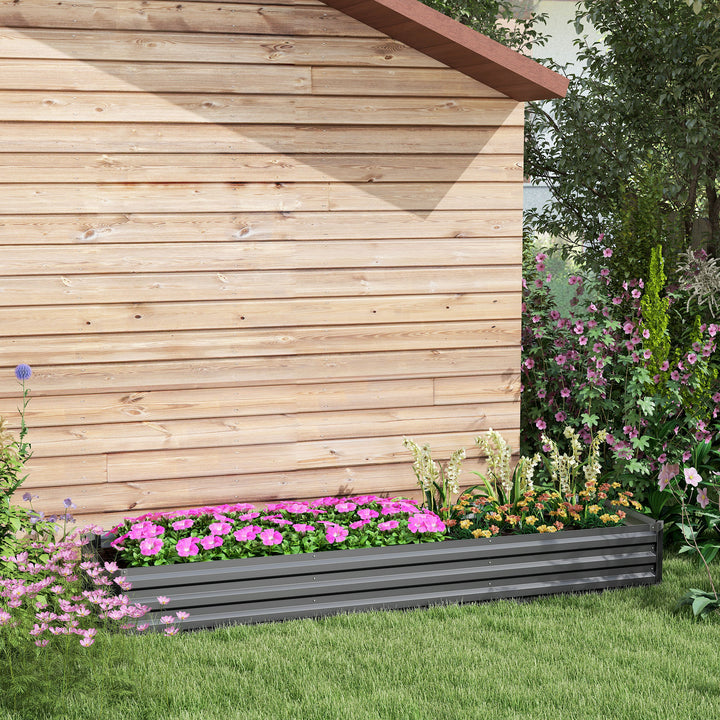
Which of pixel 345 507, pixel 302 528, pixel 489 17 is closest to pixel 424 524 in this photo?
pixel 345 507

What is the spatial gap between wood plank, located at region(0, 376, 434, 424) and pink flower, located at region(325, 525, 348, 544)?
81 cm

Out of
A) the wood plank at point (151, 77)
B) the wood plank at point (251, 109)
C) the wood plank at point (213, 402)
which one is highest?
the wood plank at point (151, 77)

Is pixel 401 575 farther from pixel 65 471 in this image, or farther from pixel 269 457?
pixel 65 471

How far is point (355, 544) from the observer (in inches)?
187

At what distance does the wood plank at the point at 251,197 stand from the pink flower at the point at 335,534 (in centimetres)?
182

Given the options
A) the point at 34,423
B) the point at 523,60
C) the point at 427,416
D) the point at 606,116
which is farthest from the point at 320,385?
the point at 606,116

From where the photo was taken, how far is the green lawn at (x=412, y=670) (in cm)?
354

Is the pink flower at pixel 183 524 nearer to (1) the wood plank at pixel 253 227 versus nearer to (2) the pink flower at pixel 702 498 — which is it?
(1) the wood plank at pixel 253 227

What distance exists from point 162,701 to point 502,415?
9.26 ft

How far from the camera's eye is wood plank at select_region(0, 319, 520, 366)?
16.0 feet

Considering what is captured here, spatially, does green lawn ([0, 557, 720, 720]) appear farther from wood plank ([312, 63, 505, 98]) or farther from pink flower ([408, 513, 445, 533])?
wood plank ([312, 63, 505, 98])

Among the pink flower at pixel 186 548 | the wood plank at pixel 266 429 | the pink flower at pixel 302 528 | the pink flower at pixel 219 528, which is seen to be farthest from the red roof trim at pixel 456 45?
the pink flower at pixel 186 548

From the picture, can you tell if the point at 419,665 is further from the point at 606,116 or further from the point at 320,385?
the point at 606,116

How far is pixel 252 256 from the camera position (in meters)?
5.11
